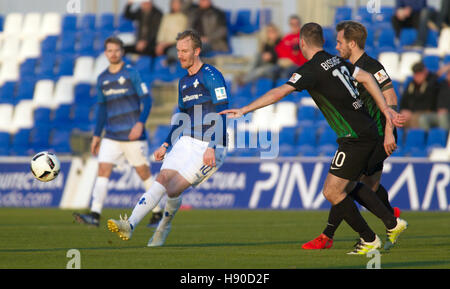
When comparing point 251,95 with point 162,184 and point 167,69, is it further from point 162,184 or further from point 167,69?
point 162,184

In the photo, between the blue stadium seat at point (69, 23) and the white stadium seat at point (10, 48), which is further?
the blue stadium seat at point (69, 23)

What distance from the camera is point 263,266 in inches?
292

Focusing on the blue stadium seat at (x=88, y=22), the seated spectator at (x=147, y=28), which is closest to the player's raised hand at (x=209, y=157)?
the seated spectator at (x=147, y=28)

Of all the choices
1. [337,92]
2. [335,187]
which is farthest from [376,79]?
[335,187]

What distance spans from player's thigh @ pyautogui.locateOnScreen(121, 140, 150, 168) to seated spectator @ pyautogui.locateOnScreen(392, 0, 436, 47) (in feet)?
32.4

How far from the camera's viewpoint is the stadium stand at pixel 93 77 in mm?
19172

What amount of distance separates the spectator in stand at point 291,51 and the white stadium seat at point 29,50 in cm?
750

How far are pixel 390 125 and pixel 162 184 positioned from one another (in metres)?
2.37

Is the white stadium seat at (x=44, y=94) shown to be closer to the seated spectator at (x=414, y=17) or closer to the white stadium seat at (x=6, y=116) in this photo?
the white stadium seat at (x=6, y=116)

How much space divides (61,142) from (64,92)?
2168mm

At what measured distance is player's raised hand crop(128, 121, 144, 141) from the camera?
1223 centimetres

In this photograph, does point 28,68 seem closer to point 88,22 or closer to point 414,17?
point 88,22

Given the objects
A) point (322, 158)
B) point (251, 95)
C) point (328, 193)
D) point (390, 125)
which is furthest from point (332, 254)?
point (251, 95)

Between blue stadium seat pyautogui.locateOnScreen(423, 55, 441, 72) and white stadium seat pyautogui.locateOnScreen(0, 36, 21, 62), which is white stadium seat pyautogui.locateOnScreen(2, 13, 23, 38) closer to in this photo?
white stadium seat pyautogui.locateOnScreen(0, 36, 21, 62)
